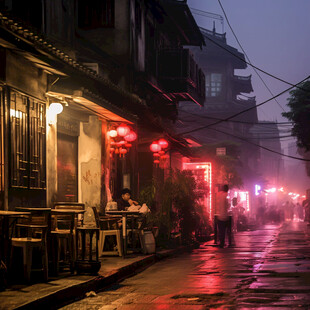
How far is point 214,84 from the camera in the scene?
6353 cm

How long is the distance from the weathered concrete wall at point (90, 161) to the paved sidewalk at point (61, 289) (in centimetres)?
409

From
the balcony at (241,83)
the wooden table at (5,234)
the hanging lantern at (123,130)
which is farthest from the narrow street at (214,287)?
the balcony at (241,83)

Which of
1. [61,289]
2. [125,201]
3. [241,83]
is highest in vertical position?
[241,83]

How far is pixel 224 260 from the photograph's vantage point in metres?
16.7

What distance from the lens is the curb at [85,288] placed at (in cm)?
905

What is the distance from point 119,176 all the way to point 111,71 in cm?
371

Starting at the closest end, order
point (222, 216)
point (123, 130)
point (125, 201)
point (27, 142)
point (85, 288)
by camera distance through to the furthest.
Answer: point (85, 288)
point (27, 142)
point (123, 130)
point (125, 201)
point (222, 216)

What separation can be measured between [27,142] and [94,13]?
1064cm

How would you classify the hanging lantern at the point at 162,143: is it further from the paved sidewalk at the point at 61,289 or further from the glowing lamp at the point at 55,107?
the glowing lamp at the point at 55,107

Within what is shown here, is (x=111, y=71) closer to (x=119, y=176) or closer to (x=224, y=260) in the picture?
(x=119, y=176)

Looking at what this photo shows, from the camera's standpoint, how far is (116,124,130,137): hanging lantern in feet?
65.2

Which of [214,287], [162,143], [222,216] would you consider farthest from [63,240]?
[162,143]

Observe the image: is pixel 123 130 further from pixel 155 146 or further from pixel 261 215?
pixel 261 215

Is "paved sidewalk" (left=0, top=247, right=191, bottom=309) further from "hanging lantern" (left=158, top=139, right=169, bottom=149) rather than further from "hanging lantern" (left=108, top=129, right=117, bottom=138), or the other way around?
"hanging lantern" (left=158, top=139, right=169, bottom=149)
